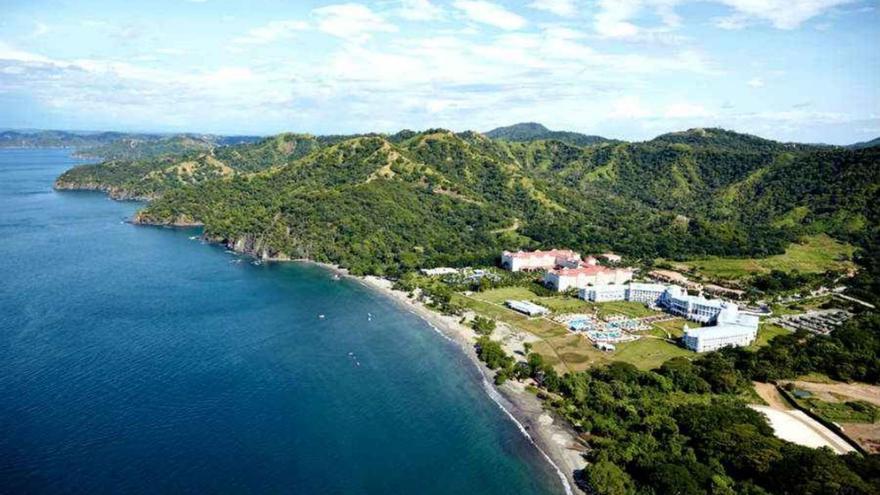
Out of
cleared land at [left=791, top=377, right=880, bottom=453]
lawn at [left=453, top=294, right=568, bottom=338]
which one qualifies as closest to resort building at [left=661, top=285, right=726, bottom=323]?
lawn at [left=453, top=294, right=568, bottom=338]

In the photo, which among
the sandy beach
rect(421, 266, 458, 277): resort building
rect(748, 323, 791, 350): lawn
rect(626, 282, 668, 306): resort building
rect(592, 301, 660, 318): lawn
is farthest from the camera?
rect(421, 266, 458, 277): resort building

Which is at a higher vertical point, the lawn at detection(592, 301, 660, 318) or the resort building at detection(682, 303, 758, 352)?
the resort building at detection(682, 303, 758, 352)

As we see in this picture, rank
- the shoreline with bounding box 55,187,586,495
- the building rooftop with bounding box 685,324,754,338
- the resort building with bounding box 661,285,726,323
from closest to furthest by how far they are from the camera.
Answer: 1. the shoreline with bounding box 55,187,586,495
2. the building rooftop with bounding box 685,324,754,338
3. the resort building with bounding box 661,285,726,323

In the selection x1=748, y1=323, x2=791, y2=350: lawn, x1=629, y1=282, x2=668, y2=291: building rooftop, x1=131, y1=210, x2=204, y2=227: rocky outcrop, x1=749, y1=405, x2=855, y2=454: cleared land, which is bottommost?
x1=131, y1=210, x2=204, y2=227: rocky outcrop

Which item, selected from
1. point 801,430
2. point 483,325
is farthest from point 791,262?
point 801,430

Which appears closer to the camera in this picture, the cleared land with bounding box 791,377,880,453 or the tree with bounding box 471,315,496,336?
the cleared land with bounding box 791,377,880,453

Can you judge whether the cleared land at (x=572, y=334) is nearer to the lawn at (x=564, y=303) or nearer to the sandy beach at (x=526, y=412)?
the lawn at (x=564, y=303)

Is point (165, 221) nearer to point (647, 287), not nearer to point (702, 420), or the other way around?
point (647, 287)

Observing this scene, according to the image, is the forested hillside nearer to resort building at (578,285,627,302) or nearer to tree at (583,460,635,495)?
resort building at (578,285,627,302)
